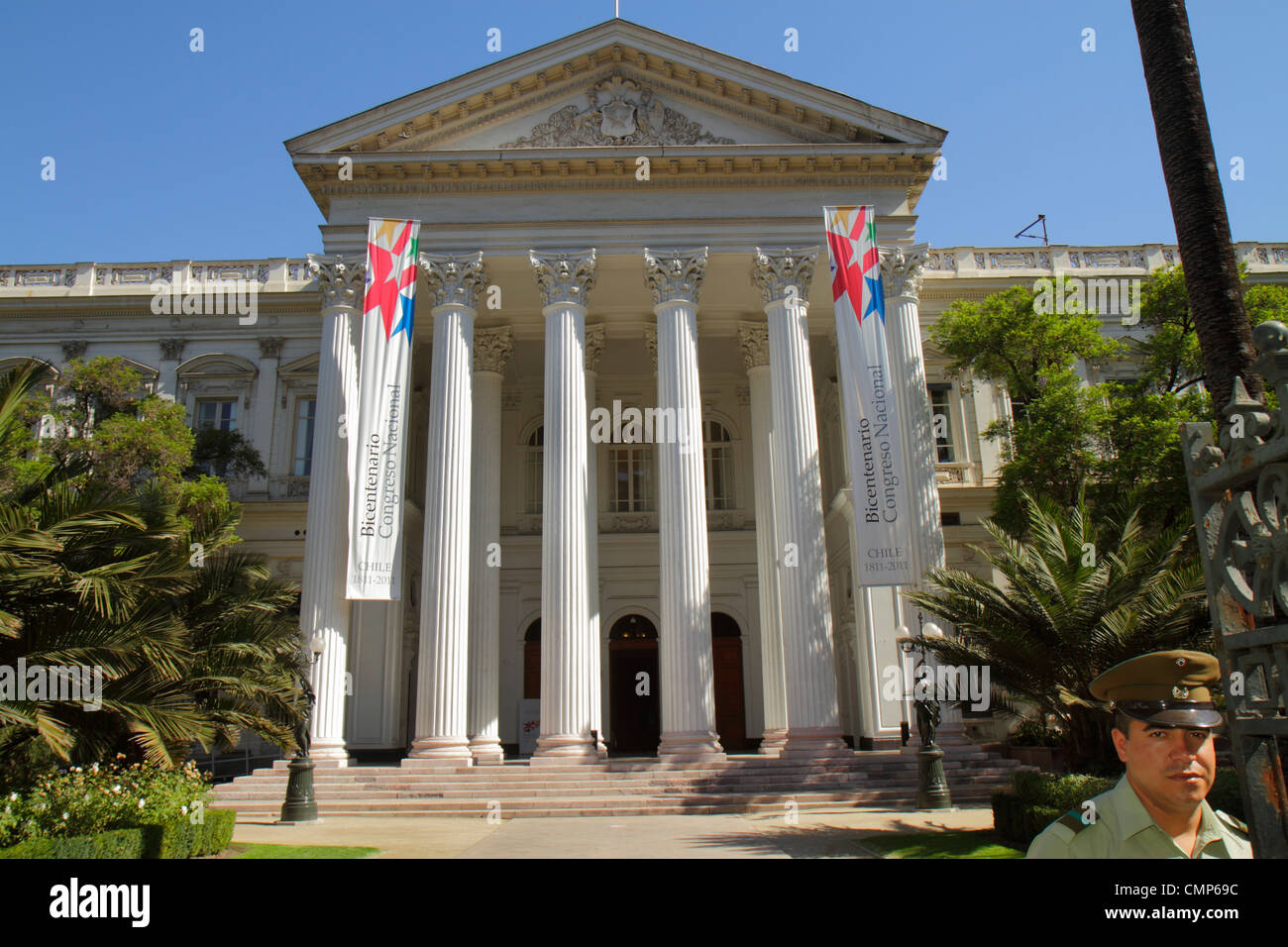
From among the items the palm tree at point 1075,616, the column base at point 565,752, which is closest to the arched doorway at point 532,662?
the column base at point 565,752

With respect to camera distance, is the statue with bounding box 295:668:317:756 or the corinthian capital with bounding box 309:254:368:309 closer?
the statue with bounding box 295:668:317:756

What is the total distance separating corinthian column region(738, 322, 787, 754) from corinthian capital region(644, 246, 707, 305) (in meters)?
3.66

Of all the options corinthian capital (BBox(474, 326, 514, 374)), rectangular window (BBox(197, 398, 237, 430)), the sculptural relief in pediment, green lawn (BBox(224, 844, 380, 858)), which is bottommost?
green lawn (BBox(224, 844, 380, 858))

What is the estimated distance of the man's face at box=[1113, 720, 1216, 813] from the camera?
9.91ft

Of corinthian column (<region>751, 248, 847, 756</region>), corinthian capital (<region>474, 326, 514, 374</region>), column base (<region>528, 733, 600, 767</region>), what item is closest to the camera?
column base (<region>528, 733, 600, 767</region>)

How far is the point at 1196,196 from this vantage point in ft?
25.8

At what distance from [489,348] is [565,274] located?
187 inches

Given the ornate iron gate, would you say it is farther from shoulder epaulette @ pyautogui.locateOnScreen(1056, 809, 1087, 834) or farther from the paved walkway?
the paved walkway

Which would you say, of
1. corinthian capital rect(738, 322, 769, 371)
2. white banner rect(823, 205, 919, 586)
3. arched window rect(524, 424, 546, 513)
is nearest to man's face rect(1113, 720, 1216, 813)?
white banner rect(823, 205, 919, 586)

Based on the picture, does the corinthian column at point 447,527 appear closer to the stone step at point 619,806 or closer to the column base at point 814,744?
the stone step at point 619,806

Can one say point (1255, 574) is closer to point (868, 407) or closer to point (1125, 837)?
point (1125, 837)

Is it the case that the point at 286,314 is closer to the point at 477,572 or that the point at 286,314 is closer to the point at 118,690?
the point at 477,572
